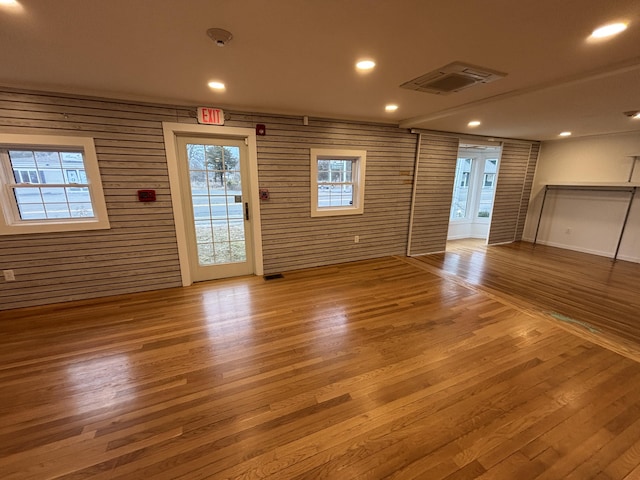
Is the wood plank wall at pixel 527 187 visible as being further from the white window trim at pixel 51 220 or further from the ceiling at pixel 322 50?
the white window trim at pixel 51 220

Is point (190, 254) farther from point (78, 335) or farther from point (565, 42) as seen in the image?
point (565, 42)

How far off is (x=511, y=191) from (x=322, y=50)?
6048 millimetres

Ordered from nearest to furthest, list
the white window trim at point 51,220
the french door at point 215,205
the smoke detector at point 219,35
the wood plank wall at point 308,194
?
the smoke detector at point 219,35, the white window trim at point 51,220, the french door at point 215,205, the wood plank wall at point 308,194

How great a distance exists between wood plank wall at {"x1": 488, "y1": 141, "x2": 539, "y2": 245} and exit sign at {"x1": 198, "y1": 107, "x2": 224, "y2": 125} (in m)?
5.77

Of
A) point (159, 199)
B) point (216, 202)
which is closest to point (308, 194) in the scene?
point (216, 202)

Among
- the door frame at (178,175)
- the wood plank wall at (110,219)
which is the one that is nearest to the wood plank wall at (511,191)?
the door frame at (178,175)

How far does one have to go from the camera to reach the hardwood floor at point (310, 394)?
4.55ft

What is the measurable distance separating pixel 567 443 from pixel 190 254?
4.05m

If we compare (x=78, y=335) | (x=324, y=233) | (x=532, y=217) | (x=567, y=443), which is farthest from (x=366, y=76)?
(x=532, y=217)

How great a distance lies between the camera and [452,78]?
2412 mm

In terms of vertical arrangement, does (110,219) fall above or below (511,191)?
below

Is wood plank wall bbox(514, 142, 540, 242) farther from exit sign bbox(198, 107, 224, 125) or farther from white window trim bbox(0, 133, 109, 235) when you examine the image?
white window trim bbox(0, 133, 109, 235)

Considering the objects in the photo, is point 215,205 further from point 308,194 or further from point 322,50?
point 322,50

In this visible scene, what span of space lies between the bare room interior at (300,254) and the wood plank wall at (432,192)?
0.16 ft
